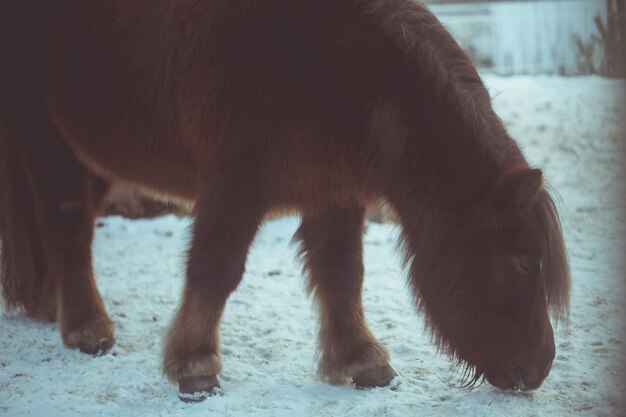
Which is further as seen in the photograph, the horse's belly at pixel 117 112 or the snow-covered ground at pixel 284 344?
the horse's belly at pixel 117 112

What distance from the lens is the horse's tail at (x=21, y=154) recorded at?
4.14 meters

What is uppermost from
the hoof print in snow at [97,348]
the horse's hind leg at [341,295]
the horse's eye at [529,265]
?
the horse's eye at [529,265]

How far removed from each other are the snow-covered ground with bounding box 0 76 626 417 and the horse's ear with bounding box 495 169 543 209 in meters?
0.37

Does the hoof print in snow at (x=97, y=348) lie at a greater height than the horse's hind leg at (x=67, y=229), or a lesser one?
lesser

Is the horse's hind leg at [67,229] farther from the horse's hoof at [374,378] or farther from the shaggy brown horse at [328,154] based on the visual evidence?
the horse's hoof at [374,378]

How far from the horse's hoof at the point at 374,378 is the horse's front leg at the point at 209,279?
727 mm

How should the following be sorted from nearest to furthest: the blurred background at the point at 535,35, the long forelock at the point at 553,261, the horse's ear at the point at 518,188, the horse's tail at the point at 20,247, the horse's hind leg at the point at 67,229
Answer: the horse's ear at the point at 518,188, the long forelock at the point at 553,261, the horse's hind leg at the point at 67,229, the horse's tail at the point at 20,247, the blurred background at the point at 535,35

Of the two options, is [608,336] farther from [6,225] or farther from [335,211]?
[6,225]

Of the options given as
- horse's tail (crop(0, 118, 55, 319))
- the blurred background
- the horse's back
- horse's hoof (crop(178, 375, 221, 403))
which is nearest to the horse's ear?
the horse's back

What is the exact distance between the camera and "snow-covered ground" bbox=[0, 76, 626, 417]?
342 cm

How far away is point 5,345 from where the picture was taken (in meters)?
4.24

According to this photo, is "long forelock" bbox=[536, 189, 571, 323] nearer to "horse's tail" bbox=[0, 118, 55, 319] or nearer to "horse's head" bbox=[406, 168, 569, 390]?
"horse's head" bbox=[406, 168, 569, 390]

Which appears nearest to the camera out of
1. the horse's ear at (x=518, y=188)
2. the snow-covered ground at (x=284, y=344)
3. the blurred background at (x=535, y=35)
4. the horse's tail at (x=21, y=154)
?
the horse's ear at (x=518, y=188)

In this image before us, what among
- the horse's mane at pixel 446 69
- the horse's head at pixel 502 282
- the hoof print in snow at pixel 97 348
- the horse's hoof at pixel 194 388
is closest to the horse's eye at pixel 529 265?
the horse's head at pixel 502 282
